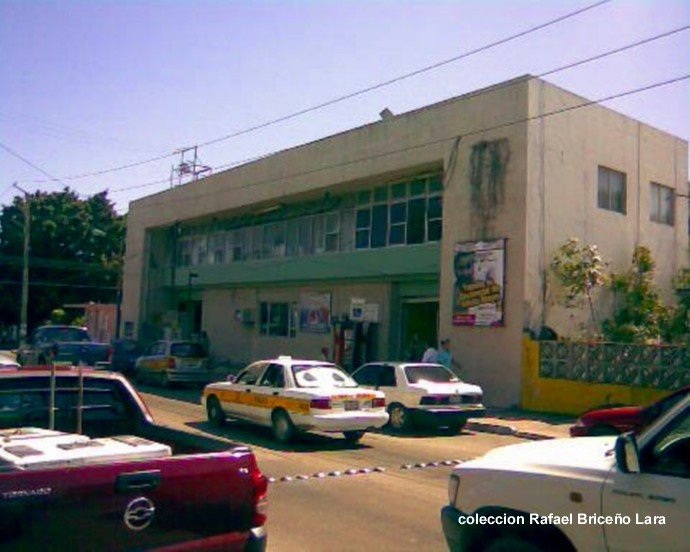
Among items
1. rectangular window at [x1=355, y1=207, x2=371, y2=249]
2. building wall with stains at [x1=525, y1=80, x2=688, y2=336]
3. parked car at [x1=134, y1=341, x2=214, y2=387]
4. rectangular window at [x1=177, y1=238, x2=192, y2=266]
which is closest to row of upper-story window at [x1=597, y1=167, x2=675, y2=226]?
building wall with stains at [x1=525, y1=80, x2=688, y2=336]

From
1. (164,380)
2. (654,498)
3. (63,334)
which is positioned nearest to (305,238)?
(164,380)

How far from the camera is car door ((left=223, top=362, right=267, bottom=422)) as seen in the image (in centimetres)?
1414

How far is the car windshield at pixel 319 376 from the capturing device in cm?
1355

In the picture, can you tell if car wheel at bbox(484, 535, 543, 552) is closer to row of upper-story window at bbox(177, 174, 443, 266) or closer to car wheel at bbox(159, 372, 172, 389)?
row of upper-story window at bbox(177, 174, 443, 266)

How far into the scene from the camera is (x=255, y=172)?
32.6 m

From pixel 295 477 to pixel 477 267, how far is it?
12.8 meters

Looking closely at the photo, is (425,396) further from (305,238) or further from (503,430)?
(305,238)

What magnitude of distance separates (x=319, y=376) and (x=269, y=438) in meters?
1.51

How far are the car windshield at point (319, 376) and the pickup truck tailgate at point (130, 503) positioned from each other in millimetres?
8961

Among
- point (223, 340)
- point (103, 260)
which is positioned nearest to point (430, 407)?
point (223, 340)

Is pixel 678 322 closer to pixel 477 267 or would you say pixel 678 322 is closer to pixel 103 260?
pixel 477 267

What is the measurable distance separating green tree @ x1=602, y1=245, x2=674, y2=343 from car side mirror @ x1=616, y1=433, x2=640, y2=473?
1824cm

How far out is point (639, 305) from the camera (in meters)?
23.0

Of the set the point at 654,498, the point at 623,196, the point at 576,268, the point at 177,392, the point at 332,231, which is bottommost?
the point at 177,392
